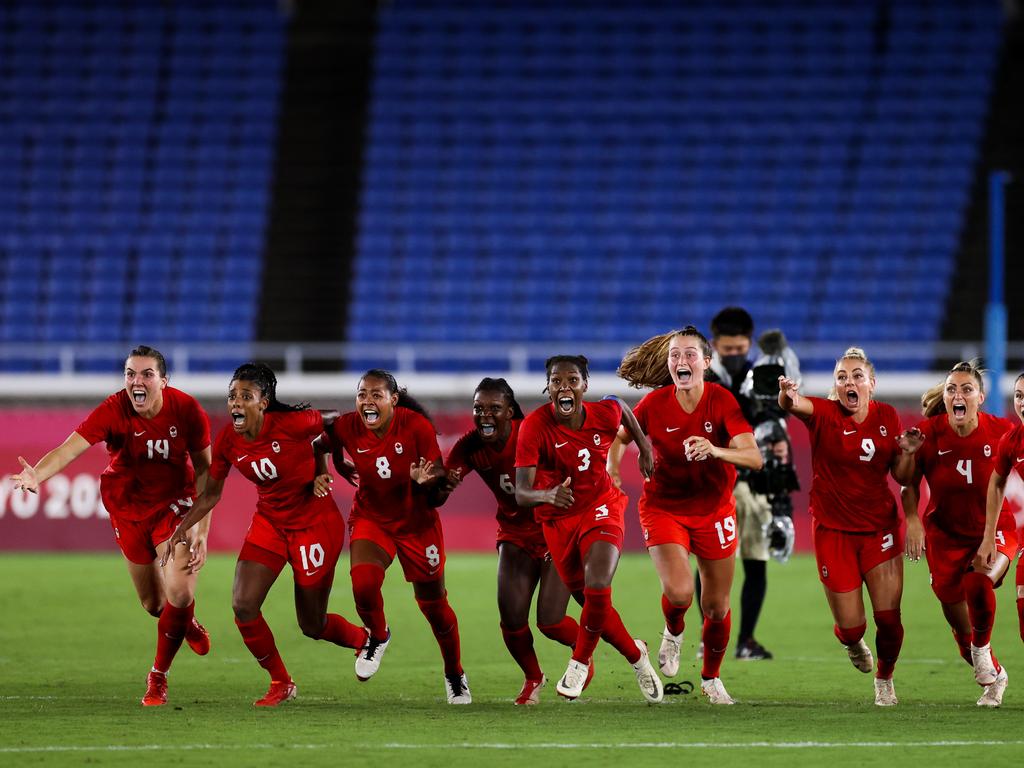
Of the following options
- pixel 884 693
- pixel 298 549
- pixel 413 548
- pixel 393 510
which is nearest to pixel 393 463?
pixel 393 510

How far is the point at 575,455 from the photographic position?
9602 mm

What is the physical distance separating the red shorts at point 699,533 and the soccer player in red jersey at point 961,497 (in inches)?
40.5

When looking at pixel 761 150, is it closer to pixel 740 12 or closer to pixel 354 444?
pixel 740 12

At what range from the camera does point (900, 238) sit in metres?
27.7

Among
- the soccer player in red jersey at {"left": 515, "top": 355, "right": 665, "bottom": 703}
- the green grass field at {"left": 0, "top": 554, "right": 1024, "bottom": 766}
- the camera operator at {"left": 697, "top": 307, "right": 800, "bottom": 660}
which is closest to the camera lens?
the green grass field at {"left": 0, "top": 554, "right": 1024, "bottom": 766}

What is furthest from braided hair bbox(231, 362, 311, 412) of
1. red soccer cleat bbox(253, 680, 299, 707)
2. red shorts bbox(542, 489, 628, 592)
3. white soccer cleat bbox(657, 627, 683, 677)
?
white soccer cleat bbox(657, 627, 683, 677)

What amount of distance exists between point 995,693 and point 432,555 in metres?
3.28

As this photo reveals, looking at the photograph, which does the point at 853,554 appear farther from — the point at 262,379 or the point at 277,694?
the point at 262,379

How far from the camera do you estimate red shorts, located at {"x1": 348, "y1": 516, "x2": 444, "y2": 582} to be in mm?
9789

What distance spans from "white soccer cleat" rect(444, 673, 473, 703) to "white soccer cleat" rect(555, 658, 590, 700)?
72 centimetres

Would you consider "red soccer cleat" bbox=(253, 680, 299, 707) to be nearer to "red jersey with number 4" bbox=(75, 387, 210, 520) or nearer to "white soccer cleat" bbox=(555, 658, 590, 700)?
"red jersey with number 4" bbox=(75, 387, 210, 520)

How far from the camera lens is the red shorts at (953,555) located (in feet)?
31.8

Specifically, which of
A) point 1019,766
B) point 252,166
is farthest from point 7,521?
point 1019,766

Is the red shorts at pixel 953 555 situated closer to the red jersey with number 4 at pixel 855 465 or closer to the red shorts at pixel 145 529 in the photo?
the red jersey with number 4 at pixel 855 465
